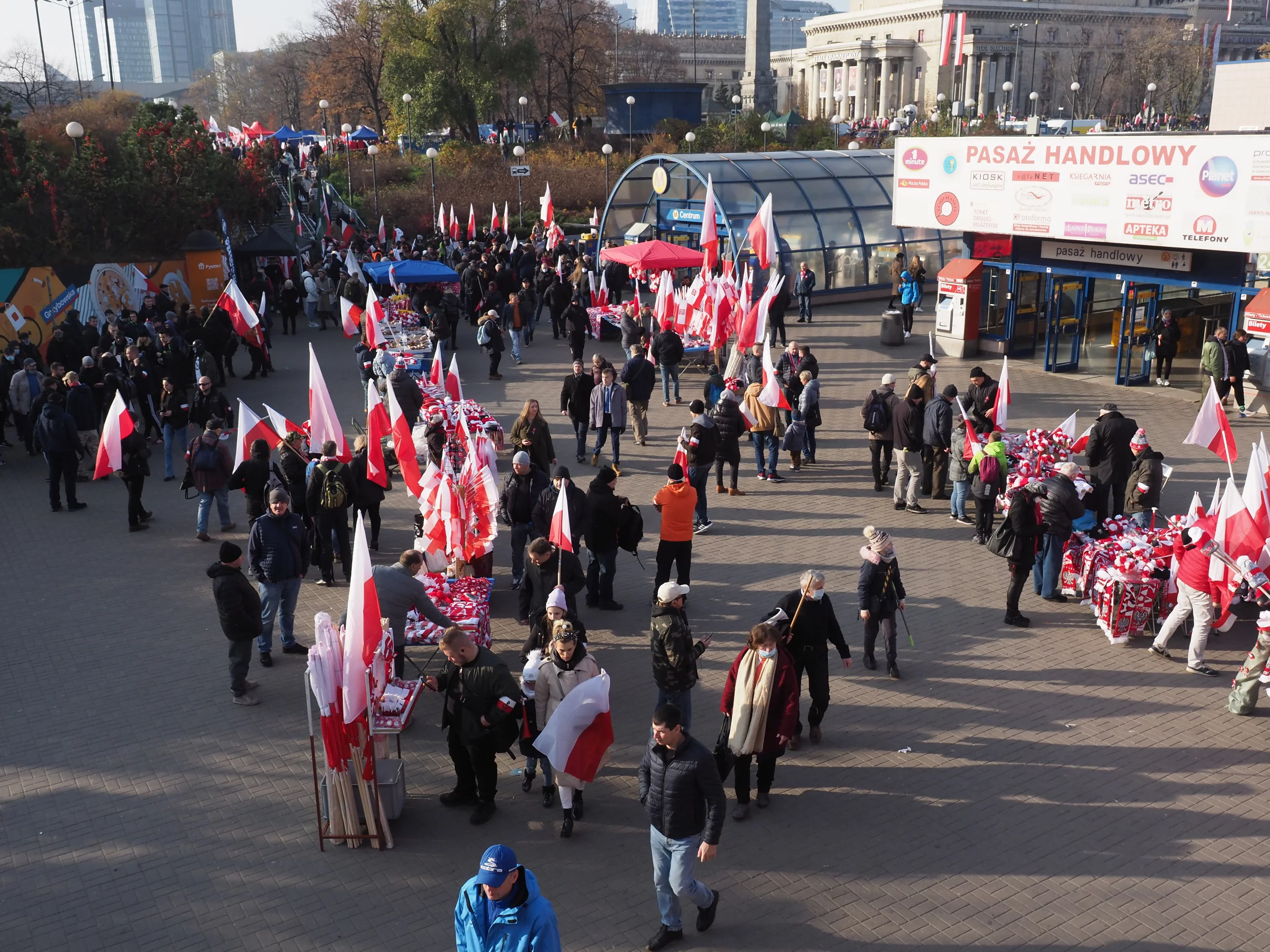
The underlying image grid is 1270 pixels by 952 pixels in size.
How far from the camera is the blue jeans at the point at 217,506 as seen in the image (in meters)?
13.0

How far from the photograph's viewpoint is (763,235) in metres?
21.1

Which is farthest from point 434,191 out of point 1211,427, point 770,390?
point 1211,427

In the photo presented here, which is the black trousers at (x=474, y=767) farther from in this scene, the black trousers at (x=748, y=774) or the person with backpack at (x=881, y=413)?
the person with backpack at (x=881, y=413)

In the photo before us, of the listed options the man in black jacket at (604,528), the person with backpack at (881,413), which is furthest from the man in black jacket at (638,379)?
the man in black jacket at (604,528)

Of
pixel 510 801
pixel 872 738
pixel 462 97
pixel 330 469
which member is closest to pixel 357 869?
pixel 510 801

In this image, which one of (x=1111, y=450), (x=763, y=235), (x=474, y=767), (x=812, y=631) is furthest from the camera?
(x=763, y=235)

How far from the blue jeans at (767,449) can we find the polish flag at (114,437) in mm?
7847

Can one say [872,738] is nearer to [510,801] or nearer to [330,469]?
[510,801]

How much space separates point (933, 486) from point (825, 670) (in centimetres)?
657

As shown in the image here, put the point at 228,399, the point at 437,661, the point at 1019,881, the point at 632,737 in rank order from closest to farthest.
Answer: the point at 1019,881 → the point at 632,737 → the point at 437,661 → the point at 228,399

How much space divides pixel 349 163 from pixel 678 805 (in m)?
48.2

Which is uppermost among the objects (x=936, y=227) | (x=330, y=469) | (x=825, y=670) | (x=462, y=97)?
(x=462, y=97)

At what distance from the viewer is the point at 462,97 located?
53.2 metres

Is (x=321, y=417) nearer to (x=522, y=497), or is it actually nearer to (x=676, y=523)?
(x=522, y=497)
